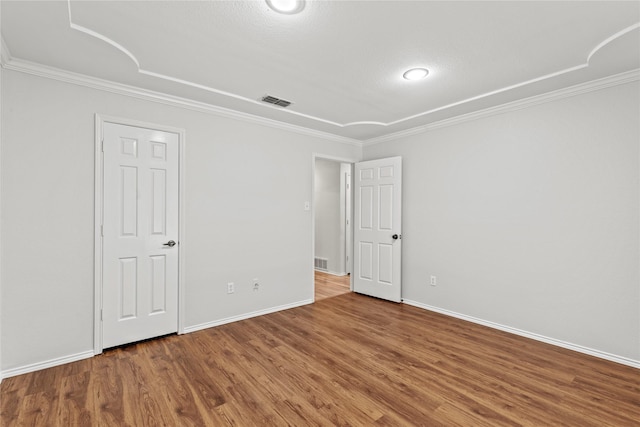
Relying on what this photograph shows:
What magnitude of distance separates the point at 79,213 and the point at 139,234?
0.50 m

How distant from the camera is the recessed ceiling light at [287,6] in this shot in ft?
5.71

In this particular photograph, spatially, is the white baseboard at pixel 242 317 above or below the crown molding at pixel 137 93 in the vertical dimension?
below

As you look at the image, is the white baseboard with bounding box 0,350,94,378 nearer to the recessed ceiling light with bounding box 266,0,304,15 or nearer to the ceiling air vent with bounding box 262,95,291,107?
the ceiling air vent with bounding box 262,95,291,107

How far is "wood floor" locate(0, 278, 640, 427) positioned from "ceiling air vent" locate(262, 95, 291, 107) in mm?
2502

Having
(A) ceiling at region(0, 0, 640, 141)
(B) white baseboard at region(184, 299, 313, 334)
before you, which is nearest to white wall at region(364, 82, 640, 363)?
(A) ceiling at region(0, 0, 640, 141)

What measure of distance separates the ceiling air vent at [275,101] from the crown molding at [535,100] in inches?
73.4

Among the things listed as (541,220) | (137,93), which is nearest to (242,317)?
(137,93)

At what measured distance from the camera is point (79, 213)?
8.73ft

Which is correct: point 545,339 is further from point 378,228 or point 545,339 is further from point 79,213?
point 79,213

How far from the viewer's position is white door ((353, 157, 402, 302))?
14.3 feet

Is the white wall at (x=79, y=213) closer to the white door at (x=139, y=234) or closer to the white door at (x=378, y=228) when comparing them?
the white door at (x=139, y=234)

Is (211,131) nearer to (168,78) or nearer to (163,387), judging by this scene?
(168,78)

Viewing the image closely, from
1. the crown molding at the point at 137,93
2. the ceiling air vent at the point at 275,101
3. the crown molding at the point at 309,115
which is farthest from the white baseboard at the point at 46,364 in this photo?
the ceiling air vent at the point at 275,101

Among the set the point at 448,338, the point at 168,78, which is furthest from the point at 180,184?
the point at 448,338
